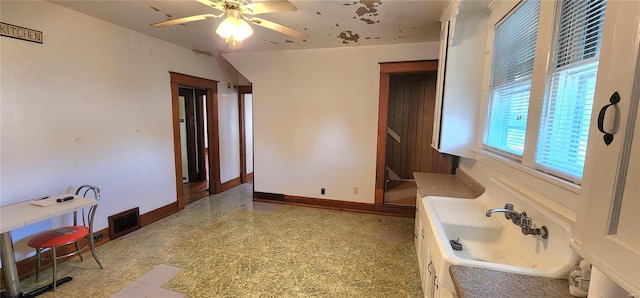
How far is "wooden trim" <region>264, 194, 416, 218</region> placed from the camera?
3.78 meters

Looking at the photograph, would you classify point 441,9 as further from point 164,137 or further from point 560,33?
point 164,137

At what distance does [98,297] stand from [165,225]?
1.39 m

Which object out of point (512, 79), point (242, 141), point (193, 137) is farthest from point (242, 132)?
point (512, 79)

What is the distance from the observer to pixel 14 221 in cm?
180

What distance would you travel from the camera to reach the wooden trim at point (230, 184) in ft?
16.2

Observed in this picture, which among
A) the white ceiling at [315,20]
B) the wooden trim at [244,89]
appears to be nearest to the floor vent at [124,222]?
the white ceiling at [315,20]

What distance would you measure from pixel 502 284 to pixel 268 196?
12.2 ft

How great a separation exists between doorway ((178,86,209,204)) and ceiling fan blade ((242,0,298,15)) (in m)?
→ 3.53

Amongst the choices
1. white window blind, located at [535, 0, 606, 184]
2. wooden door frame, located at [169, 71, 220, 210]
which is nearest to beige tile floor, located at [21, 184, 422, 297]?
wooden door frame, located at [169, 71, 220, 210]

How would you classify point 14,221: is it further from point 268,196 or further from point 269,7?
point 268,196

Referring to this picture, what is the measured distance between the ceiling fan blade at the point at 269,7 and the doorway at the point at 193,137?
11.6 feet

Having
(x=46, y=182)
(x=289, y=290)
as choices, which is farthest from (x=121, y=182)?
(x=289, y=290)

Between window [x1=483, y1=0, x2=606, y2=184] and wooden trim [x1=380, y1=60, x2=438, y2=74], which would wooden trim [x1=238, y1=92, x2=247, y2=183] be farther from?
window [x1=483, y1=0, x2=606, y2=184]

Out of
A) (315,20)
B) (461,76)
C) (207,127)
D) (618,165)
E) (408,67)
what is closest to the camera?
(618,165)
